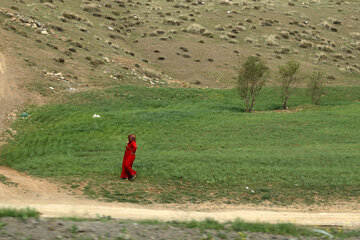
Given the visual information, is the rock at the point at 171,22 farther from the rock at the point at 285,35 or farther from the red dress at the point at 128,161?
the red dress at the point at 128,161

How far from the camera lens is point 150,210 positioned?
11586 millimetres

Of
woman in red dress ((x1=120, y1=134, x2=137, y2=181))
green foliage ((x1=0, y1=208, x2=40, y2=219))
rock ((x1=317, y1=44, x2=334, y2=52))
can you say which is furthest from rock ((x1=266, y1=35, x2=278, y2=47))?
green foliage ((x1=0, y1=208, x2=40, y2=219))

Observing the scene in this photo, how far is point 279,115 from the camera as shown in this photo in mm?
27281

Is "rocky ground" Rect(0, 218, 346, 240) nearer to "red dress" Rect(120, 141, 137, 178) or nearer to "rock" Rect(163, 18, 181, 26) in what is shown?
"red dress" Rect(120, 141, 137, 178)

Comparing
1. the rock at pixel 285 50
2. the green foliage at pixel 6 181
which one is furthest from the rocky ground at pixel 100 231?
the rock at pixel 285 50

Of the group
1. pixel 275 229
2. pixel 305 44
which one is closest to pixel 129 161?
pixel 275 229

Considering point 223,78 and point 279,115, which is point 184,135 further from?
point 223,78

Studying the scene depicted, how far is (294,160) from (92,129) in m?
12.2

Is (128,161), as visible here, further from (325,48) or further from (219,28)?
(325,48)

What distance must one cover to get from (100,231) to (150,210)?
413 centimetres

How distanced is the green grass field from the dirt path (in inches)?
33.2

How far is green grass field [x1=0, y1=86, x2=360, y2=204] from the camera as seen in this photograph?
1434cm

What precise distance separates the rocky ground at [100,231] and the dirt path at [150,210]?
1885 mm

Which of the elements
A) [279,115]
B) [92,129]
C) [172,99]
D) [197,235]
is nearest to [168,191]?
[197,235]
